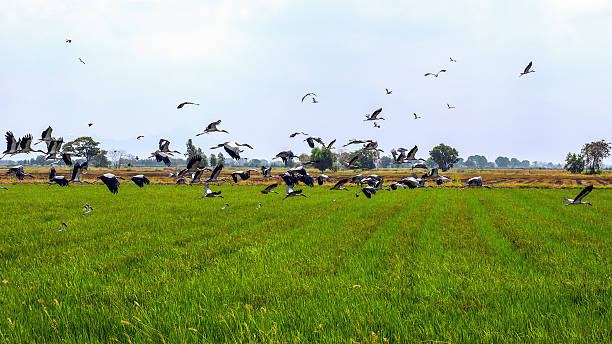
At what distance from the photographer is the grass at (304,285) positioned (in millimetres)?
3527

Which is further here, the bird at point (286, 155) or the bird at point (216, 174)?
the bird at point (286, 155)

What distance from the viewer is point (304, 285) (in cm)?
505

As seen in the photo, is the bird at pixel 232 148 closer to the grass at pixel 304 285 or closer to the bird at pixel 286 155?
the bird at pixel 286 155

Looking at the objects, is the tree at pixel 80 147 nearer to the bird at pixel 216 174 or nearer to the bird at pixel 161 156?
the bird at pixel 161 156

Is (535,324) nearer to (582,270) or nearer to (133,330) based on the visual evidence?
(582,270)

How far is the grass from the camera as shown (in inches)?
139

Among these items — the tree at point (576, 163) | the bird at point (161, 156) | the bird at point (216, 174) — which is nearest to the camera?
the bird at point (216, 174)

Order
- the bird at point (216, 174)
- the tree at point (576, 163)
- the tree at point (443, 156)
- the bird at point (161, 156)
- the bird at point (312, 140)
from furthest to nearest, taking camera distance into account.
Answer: the tree at point (576, 163)
the tree at point (443, 156)
the bird at point (312, 140)
the bird at point (161, 156)
the bird at point (216, 174)

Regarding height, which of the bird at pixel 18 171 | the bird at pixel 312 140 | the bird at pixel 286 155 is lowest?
the bird at pixel 18 171

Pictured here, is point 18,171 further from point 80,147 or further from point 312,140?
point 312,140

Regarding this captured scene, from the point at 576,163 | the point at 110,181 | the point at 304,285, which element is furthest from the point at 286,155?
the point at 576,163

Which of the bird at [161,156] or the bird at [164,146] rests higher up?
the bird at [164,146]

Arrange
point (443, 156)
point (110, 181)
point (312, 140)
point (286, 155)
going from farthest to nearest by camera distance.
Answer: point (443, 156) → point (312, 140) → point (286, 155) → point (110, 181)

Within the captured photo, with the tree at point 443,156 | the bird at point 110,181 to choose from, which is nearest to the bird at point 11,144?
the bird at point 110,181
